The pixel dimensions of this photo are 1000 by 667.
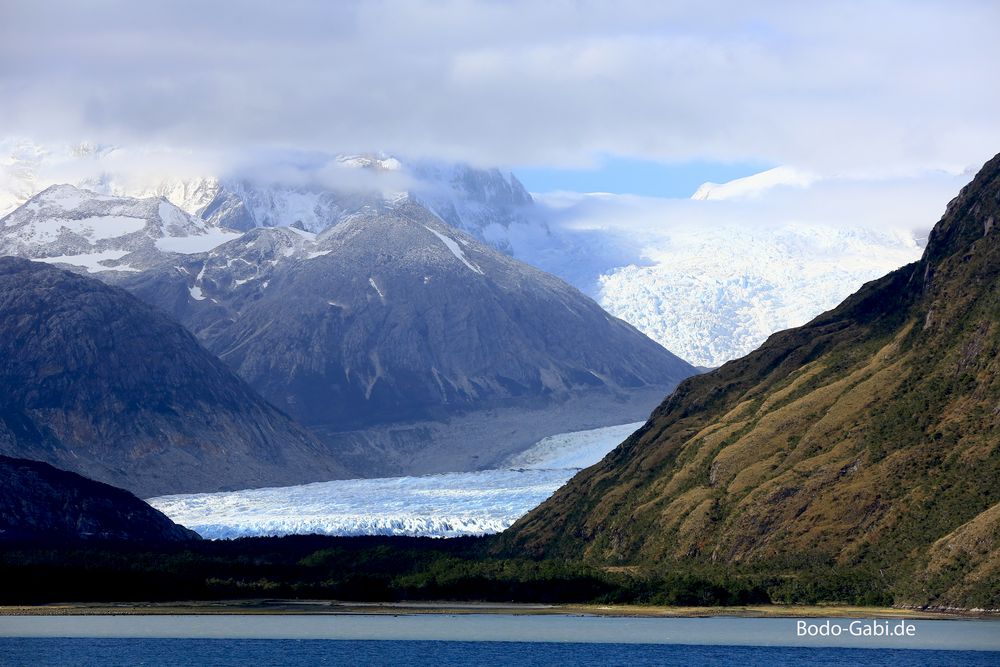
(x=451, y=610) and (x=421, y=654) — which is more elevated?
(x=451, y=610)

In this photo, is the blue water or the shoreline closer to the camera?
the blue water

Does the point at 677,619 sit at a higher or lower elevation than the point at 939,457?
lower

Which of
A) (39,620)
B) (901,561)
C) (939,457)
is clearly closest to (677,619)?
(901,561)

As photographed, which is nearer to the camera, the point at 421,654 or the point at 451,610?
the point at 421,654

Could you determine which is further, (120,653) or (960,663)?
(120,653)

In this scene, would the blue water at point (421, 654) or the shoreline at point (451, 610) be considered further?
the shoreline at point (451, 610)

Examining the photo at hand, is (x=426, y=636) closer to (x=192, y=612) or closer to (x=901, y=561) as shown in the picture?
(x=192, y=612)

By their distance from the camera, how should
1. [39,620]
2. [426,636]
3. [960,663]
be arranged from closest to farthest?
[960,663], [426,636], [39,620]

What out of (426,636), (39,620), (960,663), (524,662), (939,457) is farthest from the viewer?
(939,457)
